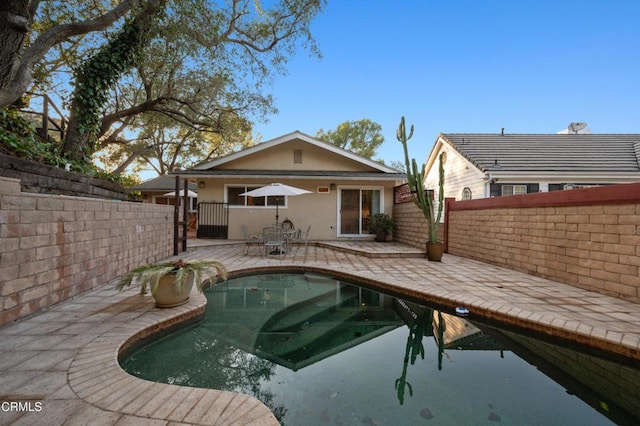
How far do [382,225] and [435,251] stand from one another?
3.88m

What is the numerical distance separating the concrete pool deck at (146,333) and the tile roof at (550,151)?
792 centimetres

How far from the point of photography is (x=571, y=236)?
4836 millimetres

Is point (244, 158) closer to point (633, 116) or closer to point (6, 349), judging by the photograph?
point (6, 349)

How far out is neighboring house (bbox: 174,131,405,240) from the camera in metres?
11.2

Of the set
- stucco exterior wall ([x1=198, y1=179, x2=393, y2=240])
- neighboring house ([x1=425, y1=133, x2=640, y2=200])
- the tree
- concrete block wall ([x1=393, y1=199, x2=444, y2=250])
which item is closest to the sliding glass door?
stucco exterior wall ([x1=198, y1=179, x2=393, y2=240])

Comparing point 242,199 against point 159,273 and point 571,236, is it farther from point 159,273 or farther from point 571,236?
point 571,236

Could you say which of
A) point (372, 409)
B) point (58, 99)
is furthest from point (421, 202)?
point (58, 99)

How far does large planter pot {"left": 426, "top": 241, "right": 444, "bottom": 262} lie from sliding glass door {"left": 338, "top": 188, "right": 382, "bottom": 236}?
14.9ft

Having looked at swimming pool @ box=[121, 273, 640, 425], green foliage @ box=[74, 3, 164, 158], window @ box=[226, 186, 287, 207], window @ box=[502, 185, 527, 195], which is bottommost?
swimming pool @ box=[121, 273, 640, 425]

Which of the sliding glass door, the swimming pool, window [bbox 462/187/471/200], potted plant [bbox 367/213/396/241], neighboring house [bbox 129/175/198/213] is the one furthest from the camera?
neighboring house [bbox 129/175/198/213]

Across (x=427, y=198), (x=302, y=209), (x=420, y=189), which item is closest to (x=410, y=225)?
(x=427, y=198)

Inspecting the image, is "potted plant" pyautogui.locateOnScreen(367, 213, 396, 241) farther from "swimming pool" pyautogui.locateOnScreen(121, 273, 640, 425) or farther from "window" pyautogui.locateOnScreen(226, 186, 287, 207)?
"swimming pool" pyautogui.locateOnScreen(121, 273, 640, 425)

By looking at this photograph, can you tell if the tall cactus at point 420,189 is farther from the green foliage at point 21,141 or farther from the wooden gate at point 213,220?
the green foliage at point 21,141

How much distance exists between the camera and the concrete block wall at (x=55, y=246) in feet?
9.42
